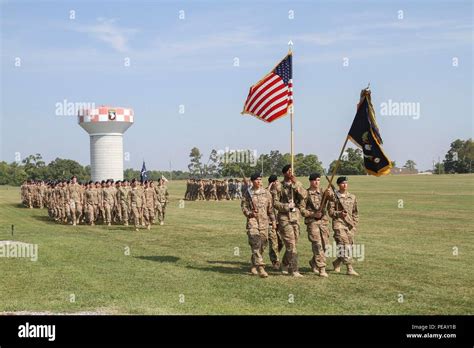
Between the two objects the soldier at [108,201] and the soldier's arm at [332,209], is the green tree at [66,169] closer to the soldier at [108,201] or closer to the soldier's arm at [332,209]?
the soldier at [108,201]

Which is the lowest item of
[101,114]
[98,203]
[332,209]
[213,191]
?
[213,191]

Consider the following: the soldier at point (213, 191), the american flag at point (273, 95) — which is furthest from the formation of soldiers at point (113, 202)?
the soldier at point (213, 191)

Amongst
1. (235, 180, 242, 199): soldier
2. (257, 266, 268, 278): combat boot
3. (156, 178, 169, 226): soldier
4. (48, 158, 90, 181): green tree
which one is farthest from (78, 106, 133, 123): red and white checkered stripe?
(48, 158, 90, 181): green tree

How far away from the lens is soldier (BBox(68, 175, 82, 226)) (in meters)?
25.6

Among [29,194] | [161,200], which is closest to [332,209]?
[161,200]

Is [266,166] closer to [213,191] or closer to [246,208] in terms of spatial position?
[213,191]

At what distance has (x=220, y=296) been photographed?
10570 millimetres

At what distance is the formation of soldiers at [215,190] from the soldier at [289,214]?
33.4 m

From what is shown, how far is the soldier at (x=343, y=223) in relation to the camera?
1267 cm

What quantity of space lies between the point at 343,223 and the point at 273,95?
380 cm

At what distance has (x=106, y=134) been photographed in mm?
33188

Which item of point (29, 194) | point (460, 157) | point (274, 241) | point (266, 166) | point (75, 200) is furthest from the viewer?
point (460, 157)

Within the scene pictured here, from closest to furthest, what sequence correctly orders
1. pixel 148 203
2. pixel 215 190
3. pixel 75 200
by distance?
1. pixel 148 203
2. pixel 75 200
3. pixel 215 190
